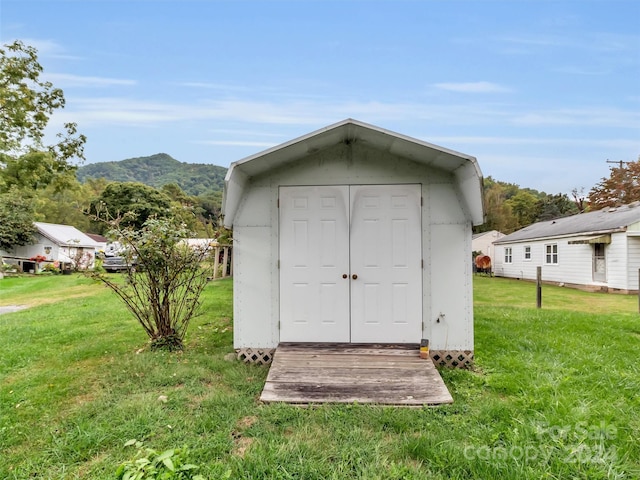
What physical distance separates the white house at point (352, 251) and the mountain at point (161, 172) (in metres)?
55.0

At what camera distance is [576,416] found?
114 inches

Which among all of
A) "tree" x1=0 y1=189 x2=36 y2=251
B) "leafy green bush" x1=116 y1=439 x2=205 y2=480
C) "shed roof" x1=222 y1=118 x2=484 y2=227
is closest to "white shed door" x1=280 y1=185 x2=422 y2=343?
"shed roof" x1=222 y1=118 x2=484 y2=227

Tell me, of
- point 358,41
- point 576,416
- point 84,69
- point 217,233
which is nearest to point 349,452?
point 576,416

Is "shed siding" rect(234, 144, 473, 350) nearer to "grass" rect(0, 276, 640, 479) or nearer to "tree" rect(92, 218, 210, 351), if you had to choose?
"grass" rect(0, 276, 640, 479)

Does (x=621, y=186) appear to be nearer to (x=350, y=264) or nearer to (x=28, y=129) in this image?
(x=350, y=264)

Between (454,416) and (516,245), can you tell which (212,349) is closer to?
(454,416)

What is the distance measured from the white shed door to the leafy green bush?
2.48 m

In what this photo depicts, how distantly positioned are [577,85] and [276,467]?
16.5m

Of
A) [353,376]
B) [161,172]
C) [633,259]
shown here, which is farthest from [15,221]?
[161,172]

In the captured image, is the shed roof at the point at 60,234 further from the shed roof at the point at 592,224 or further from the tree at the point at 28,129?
the shed roof at the point at 592,224

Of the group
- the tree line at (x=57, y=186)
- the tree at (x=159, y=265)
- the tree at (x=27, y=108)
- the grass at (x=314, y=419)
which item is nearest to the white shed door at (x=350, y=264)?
the grass at (x=314, y=419)

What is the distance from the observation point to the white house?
4543 millimetres

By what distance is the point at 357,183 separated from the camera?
15.4 ft

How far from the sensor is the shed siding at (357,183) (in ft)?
14.9
